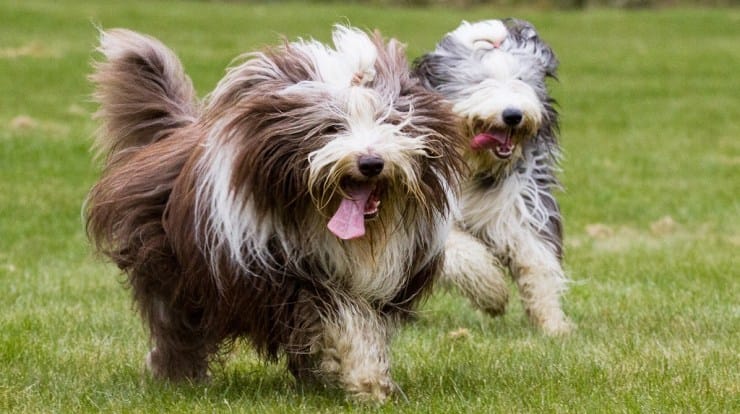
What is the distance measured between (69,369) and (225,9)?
23405 mm

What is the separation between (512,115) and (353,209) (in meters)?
2.15

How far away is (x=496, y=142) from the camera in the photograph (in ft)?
22.9

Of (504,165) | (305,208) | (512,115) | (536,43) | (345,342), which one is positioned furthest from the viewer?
(536,43)

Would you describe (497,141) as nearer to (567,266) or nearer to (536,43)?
(536,43)

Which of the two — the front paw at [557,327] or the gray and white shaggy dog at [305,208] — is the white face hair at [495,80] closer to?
the front paw at [557,327]

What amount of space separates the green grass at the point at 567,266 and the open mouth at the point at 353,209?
685 millimetres

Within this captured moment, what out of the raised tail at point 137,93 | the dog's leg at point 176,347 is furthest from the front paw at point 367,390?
the raised tail at point 137,93

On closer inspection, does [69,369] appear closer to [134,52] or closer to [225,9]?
[134,52]

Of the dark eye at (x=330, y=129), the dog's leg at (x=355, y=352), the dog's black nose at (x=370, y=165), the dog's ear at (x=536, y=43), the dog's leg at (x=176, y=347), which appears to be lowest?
the dog's leg at (x=176, y=347)

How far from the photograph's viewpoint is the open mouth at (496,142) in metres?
6.95

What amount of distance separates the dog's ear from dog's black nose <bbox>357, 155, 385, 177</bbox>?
2.71 meters

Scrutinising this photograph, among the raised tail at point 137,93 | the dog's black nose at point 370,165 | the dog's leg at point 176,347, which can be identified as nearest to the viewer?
the dog's black nose at point 370,165

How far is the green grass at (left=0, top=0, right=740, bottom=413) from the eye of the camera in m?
5.37

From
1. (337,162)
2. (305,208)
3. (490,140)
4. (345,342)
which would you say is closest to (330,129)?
(337,162)
